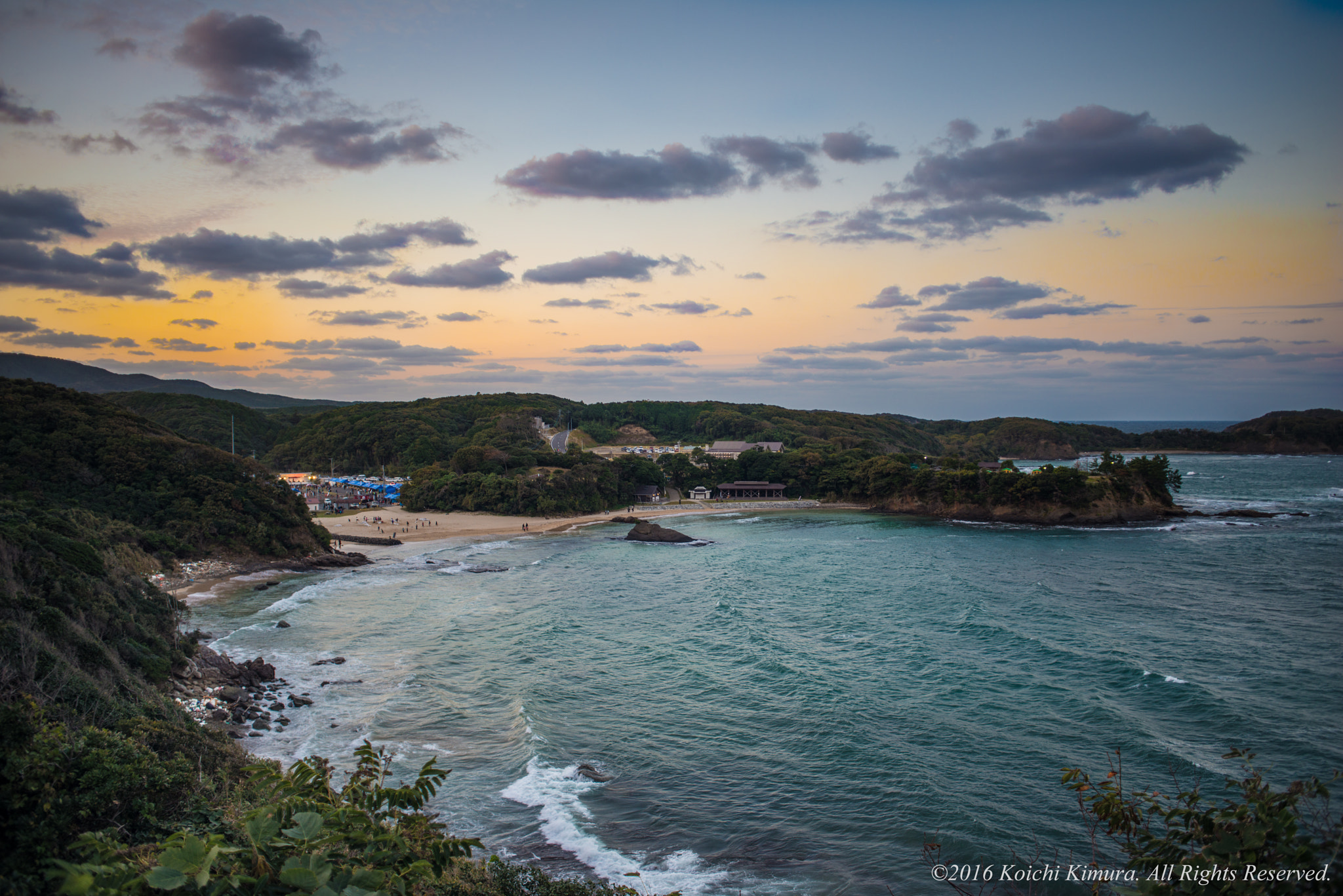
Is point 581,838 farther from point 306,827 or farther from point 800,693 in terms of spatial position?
point 306,827

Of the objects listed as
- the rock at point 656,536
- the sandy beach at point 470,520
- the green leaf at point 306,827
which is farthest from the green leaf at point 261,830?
the rock at point 656,536

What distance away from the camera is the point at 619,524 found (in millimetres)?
58531

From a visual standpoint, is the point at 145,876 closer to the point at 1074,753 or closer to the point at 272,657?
the point at 1074,753

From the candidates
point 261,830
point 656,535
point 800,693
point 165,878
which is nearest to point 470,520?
point 656,535

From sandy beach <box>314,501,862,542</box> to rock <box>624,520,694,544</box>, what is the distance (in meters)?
7.97

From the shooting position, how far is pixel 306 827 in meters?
4.18

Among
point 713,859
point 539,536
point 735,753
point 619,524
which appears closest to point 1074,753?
point 735,753

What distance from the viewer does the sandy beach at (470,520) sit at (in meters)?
50.8

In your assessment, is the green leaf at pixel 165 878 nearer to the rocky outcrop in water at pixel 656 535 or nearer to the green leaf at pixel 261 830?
the green leaf at pixel 261 830

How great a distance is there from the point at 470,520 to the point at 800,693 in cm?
4507

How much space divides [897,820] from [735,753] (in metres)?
4.03

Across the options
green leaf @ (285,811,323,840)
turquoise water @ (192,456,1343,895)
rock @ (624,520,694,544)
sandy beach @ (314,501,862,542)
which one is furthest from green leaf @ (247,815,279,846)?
rock @ (624,520,694,544)

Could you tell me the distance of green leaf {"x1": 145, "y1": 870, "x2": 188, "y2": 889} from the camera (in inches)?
133

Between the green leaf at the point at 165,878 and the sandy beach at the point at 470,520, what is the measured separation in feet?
149
